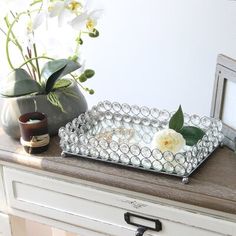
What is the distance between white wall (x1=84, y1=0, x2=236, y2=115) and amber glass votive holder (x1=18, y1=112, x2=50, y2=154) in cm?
38

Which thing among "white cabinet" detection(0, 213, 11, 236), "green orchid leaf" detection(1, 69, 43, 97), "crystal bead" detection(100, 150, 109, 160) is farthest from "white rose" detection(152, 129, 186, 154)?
"white cabinet" detection(0, 213, 11, 236)

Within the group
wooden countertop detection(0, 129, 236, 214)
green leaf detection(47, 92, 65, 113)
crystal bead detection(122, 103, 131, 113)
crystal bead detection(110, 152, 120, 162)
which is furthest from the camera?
crystal bead detection(122, 103, 131, 113)

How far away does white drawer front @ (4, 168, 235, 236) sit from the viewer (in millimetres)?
882

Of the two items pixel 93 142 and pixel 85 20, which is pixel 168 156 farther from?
pixel 85 20

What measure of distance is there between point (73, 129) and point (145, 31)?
38 cm

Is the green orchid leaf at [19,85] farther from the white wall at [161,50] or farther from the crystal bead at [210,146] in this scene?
the crystal bead at [210,146]

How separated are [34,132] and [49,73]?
15cm

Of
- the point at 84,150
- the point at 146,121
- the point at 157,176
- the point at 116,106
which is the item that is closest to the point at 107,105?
Result: the point at 116,106

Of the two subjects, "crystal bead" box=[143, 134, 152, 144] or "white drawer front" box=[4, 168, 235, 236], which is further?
"crystal bead" box=[143, 134, 152, 144]

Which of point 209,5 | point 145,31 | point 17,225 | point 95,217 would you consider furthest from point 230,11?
point 17,225

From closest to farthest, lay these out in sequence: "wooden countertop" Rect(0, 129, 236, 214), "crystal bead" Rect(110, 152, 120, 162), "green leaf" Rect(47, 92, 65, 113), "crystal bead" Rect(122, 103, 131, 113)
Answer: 1. "wooden countertop" Rect(0, 129, 236, 214)
2. "crystal bead" Rect(110, 152, 120, 162)
3. "green leaf" Rect(47, 92, 65, 113)
4. "crystal bead" Rect(122, 103, 131, 113)

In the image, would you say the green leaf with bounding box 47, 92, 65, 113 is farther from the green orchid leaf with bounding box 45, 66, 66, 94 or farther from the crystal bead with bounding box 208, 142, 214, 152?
the crystal bead with bounding box 208, 142, 214, 152

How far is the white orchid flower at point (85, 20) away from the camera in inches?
37.9

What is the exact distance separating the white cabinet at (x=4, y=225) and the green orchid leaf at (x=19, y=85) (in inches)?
13.6
